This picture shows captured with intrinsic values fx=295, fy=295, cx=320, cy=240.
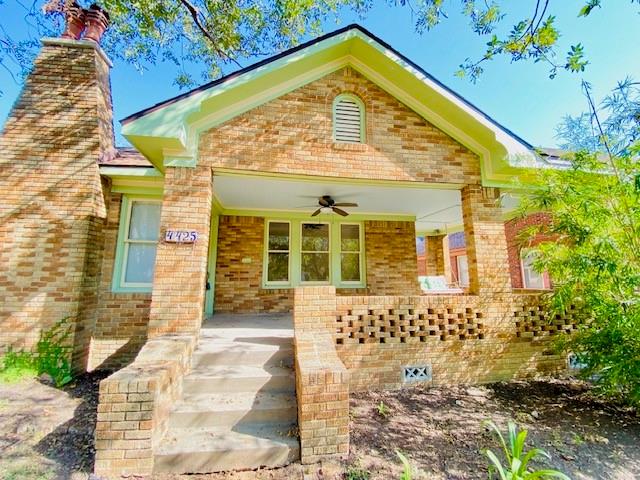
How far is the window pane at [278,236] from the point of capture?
341 inches

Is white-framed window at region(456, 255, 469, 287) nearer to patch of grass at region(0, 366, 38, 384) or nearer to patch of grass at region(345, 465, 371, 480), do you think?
patch of grass at region(345, 465, 371, 480)

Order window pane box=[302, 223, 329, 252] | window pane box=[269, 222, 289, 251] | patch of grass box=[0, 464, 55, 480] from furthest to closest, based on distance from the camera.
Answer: window pane box=[302, 223, 329, 252] → window pane box=[269, 222, 289, 251] → patch of grass box=[0, 464, 55, 480]

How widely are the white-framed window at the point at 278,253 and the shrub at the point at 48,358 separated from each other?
14.6 ft

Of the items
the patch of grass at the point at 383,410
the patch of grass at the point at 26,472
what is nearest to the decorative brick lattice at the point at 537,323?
the patch of grass at the point at 383,410

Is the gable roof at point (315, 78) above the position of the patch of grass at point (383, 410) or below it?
above

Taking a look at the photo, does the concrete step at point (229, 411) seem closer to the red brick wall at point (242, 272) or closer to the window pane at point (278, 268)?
the red brick wall at point (242, 272)

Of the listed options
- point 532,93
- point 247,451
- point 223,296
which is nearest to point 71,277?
point 223,296

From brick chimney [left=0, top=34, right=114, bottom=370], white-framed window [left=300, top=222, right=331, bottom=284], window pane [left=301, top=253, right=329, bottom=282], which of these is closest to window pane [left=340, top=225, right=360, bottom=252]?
white-framed window [left=300, top=222, right=331, bottom=284]

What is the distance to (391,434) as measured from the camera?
3520 millimetres

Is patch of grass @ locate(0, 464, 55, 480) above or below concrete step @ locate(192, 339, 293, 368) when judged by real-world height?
below

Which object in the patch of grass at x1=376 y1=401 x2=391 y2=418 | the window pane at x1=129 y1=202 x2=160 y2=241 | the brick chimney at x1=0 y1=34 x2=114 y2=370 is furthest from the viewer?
the window pane at x1=129 y1=202 x2=160 y2=241

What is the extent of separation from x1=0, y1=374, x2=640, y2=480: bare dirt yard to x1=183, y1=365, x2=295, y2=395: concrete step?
102 centimetres

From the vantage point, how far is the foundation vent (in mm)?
4977

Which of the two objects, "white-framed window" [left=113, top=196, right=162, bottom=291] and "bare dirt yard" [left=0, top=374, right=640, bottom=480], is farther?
"white-framed window" [left=113, top=196, right=162, bottom=291]
